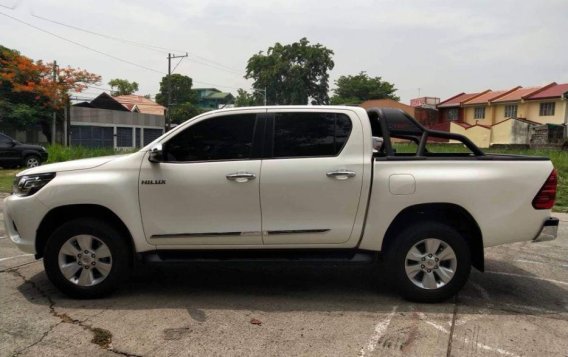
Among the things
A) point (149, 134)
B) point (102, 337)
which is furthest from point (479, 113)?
point (102, 337)

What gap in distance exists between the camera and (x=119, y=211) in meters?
4.70

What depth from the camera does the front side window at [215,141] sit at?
480 cm

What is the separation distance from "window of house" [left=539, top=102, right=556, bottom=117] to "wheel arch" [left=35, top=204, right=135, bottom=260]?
50.1 metres

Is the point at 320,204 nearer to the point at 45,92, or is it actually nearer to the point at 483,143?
the point at 45,92

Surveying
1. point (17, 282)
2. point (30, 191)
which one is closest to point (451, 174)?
point (30, 191)

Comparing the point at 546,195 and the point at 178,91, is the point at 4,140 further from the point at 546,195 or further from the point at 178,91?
the point at 178,91

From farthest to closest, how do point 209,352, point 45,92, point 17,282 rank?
point 45,92 → point 17,282 → point 209,352

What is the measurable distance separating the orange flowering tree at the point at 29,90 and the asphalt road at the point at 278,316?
3046cm

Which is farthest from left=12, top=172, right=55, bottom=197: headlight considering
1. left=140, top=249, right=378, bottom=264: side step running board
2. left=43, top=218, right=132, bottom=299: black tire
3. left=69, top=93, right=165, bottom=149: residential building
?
left=69, top=93, right=165, bottom=149: residential building

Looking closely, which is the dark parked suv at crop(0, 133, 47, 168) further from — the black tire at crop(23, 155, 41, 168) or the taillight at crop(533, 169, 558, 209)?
the taillight at crop(533, 169, 558, 209)

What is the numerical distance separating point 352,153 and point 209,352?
7.18 feet

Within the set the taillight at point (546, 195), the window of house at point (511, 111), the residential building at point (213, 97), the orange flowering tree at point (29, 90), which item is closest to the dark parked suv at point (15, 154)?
the orange flowering tree at point (29, 90)

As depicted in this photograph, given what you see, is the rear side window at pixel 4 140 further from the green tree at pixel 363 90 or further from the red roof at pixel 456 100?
the green tree at pixel 363 90

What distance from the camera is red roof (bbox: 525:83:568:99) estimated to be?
4562cm
